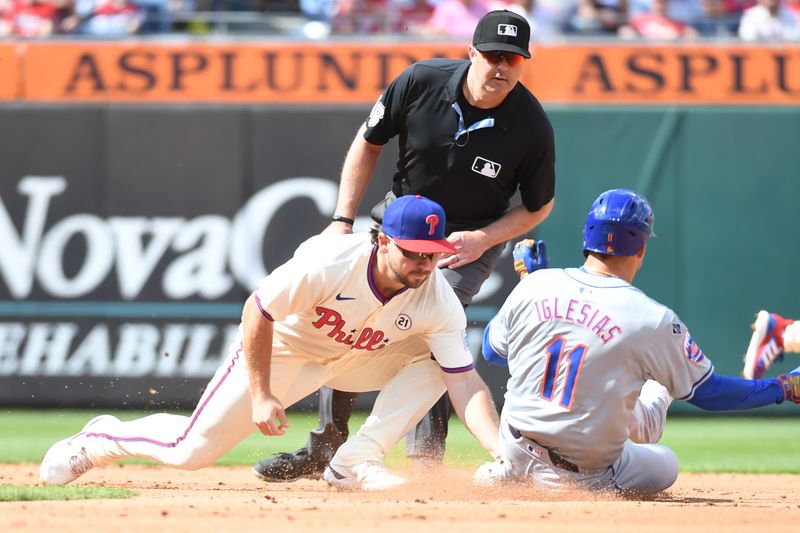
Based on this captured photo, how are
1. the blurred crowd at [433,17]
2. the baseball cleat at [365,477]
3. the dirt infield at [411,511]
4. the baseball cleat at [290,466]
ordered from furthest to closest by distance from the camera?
1. the blurred crowd at [433,17]
2. the baseball cleat at [290,466]
3. the baseball cleat at [365,477]
4. the dirt infield at [411,511]

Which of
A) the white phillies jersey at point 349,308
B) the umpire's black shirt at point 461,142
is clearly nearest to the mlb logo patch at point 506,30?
the umpire's black shirt at point 461,142

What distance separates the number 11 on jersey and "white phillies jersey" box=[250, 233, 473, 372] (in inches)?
18.6

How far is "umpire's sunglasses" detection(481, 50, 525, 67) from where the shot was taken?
5.62 metres

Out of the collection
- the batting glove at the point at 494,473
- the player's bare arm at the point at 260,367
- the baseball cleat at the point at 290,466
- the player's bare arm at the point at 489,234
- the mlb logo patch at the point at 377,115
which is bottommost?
the baseball cleat at the point at 290,466

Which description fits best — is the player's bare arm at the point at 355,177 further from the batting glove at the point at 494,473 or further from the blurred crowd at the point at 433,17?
the blurred crowd at the point at 433,17

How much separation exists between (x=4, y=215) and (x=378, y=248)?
5573 millimetres

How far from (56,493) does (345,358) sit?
1.41m

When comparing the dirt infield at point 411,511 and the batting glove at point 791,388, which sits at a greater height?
the batting glove at point 791,388

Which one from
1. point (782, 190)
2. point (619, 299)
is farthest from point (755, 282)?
point (619, 299)

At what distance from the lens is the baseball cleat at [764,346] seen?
509 centimetres

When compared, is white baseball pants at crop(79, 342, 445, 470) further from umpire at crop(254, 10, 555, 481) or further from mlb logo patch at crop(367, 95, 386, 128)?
mlb logo patch at crop(367, 95, 386, 128)

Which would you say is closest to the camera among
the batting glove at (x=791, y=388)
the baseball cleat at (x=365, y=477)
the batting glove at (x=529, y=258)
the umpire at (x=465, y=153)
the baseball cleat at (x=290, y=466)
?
the batting glove at (x=791, y=388)

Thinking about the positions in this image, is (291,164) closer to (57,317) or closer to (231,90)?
(231,90)

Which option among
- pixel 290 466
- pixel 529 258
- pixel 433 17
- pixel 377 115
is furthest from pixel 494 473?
pixel 433 17
